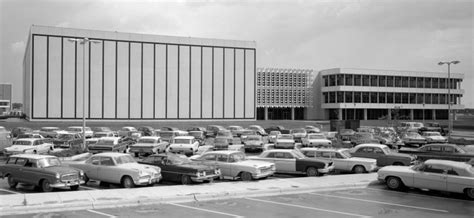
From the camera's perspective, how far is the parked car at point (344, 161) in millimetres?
23141

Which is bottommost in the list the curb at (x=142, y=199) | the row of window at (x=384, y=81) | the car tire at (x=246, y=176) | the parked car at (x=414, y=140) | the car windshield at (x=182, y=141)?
the curb at (x=142, y=199)

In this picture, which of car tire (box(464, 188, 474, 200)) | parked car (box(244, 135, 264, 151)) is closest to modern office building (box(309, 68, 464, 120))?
parked car (box(244, 135, 264, 151))

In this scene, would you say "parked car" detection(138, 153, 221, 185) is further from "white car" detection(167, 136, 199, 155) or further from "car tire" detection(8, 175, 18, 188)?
"white car" detection(167, 136, 199, 155)

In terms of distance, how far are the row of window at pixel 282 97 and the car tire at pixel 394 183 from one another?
72.7 metres

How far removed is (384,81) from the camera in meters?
95.2

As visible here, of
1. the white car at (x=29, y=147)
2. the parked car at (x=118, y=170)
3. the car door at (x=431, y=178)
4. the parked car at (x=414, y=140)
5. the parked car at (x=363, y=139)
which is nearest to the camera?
the car door at (x=431, y=178)

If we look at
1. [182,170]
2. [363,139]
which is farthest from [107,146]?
[363,139]

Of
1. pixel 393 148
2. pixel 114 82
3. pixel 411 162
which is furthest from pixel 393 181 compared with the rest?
pixel 114 82

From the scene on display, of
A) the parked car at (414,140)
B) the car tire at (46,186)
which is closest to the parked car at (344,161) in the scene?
the car tire at (46,186)

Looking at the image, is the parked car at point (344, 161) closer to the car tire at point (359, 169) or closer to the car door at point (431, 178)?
the car tire at point (359, 169)

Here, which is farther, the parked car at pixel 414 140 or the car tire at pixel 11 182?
the parked car at pixel 414 140

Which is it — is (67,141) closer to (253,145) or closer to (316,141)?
(253,145)

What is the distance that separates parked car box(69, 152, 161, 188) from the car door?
10503mm

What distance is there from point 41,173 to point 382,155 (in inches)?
677
